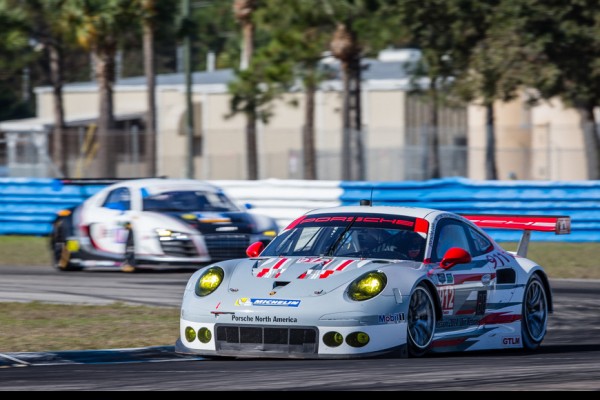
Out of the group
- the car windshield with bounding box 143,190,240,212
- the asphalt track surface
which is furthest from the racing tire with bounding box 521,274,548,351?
the car windshield with bounding box 143,190,240,212

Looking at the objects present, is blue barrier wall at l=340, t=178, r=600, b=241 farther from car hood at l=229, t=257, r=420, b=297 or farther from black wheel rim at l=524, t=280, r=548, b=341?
car hood at l=229, t=257, r=420, b=297

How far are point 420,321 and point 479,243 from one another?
1.49 meters

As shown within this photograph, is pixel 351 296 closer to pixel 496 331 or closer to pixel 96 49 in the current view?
pixel 496 331

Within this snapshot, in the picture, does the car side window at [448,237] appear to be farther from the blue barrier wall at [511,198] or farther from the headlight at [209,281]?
the blue barrier wall at [511,198]

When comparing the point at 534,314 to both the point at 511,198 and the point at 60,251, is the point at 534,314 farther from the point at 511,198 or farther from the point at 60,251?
the point at 511,198

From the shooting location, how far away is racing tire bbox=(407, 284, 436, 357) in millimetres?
8805

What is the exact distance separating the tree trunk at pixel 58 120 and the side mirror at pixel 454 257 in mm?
22100

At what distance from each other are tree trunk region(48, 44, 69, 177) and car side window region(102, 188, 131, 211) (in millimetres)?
12620

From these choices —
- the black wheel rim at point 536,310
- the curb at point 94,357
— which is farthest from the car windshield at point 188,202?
the curb at point 94,357

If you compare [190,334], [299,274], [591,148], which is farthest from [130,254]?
[591,148]

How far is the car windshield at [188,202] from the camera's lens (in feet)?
58.4

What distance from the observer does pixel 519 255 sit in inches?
425
